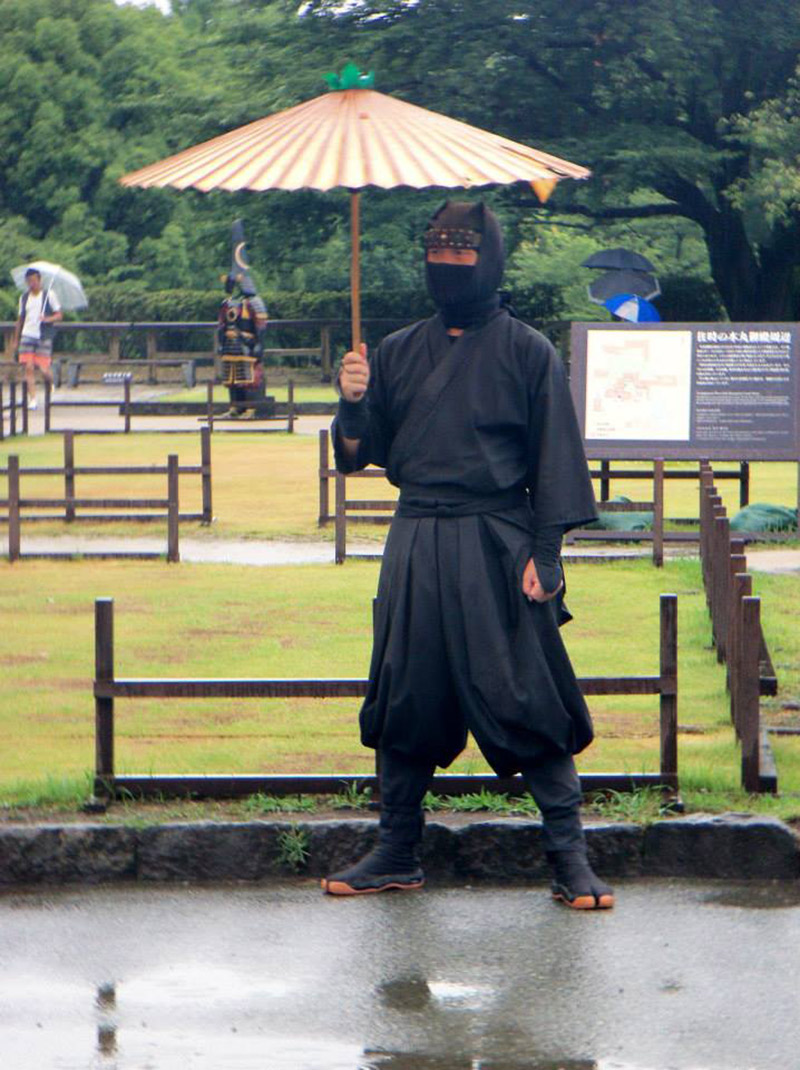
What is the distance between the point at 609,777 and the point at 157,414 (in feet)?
81.0

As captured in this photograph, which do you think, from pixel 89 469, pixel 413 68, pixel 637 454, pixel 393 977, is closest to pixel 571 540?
pixel 637 454

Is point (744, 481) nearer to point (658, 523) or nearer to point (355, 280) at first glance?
point (658, 523)

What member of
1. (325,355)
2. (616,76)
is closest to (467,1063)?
(616,76)

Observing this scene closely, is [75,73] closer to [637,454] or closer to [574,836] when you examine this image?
[637,454]

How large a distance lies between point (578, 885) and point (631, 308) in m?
23.6

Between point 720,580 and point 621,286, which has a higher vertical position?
point 621,286

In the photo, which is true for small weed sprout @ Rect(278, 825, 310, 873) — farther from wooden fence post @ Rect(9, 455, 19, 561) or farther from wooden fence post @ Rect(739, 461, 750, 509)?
wooden fence post @ Rect(739, 461, 750, 509)

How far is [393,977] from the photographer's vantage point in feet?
14.9

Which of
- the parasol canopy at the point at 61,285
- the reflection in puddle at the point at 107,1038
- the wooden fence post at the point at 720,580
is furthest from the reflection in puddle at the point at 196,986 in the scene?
the parasol canopy at the point at 61,285

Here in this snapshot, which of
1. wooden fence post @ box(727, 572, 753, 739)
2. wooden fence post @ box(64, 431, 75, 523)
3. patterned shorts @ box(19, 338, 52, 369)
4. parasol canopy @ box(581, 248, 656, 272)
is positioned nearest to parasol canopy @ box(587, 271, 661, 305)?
parasol canopy @ box(581, 248, 656, 272)

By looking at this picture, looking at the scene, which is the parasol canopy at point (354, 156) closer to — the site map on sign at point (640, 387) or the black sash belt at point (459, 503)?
the black sash belt at point (459, 503)

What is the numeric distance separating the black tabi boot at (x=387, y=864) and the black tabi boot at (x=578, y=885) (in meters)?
0.43

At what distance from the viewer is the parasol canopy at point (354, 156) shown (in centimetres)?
562

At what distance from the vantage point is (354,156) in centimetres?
575
